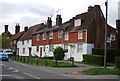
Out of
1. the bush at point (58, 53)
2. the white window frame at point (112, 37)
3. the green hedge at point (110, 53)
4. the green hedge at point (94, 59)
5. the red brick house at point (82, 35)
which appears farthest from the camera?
the white window frame at point (112, 37)

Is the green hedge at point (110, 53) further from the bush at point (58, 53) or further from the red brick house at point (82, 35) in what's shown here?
the bush at point (58, 53)

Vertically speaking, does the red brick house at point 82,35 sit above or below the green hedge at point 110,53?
above

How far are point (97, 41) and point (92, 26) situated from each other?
116 inches

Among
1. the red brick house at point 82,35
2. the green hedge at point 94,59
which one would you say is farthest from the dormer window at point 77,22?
the green hedge at point 94,59

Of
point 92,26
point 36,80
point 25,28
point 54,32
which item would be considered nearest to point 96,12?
point 92,26

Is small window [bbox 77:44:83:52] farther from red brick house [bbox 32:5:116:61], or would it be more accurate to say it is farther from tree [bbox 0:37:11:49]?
tree [bbox 0:37:11:49]

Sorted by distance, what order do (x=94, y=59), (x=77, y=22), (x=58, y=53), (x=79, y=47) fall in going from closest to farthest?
(x=94, y=59) → (x=79, y=47) → (x=58, y=53) → (x=77, y=22)

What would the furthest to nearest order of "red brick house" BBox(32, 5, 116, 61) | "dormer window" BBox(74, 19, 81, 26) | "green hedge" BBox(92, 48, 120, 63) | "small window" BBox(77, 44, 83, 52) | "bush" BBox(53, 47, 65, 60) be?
"dormer window" BBox(74, 19, 81, 26), "bush" BBox(53, 47, 65, 60), "small window" BBox(77, 44, 83, 52), "red brick house" BBox(32, 5, 116, 61), "green hedge" BBox(92, 48, 120, 63)

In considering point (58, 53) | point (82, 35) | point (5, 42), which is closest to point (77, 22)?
point (82, 35)

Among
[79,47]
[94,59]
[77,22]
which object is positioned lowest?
[94,59]

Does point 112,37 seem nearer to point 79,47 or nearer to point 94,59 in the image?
point 79,47

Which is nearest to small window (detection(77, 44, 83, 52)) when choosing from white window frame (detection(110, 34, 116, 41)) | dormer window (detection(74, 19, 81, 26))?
dormer window (detection(74, 19, 81, 26))

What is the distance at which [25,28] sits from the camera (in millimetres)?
74312

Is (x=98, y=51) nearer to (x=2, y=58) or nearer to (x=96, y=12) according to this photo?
(x=96, y=12)
